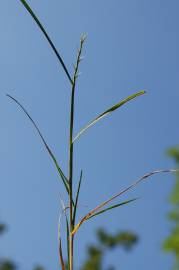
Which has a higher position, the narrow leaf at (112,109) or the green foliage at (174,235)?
the narrow leaf at (112,109)

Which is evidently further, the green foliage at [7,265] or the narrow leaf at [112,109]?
the green foliage at [7,265]

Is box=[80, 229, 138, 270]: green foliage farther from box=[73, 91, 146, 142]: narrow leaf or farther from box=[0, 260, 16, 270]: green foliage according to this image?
box=[73, 91, 146, 142]: narrow leaf

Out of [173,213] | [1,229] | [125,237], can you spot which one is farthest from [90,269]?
[173,213]

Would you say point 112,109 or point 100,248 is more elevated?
point 112,109

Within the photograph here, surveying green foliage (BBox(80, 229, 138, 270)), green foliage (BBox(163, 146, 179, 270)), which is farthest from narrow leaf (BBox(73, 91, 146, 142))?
green foliage (BBox(80, 229, 138, 270))

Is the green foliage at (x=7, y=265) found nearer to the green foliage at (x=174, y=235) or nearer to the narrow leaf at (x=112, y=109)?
the green foliage at (x=174, y=235)

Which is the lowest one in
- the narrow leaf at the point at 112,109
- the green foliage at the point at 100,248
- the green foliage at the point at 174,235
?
the green foliage at the point at 100,248

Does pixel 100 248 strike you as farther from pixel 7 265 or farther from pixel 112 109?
pixel 112 109

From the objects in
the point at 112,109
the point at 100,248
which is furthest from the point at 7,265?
the point at 112,109

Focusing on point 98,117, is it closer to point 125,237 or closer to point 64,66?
point 64,66

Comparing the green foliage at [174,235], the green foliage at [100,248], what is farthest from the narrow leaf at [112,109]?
the green foliage at [100,248]

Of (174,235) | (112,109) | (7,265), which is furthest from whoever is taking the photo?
(7,265)
